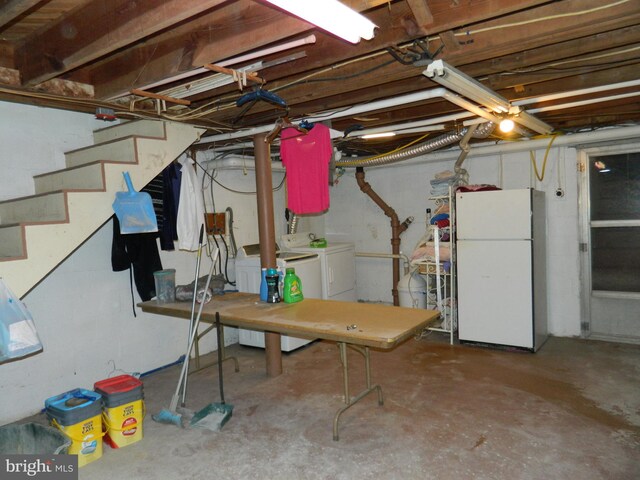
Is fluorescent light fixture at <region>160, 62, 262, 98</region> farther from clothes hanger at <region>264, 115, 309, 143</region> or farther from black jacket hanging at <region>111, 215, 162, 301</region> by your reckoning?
black jacket hanging at <region>111, 215, 162, 301</region>

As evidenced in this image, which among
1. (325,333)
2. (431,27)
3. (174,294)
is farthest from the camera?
(174,294)

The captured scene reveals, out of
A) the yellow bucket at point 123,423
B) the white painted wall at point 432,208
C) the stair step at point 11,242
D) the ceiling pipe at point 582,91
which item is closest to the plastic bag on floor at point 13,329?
the stair step at point 11,242

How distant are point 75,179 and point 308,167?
1.78 m

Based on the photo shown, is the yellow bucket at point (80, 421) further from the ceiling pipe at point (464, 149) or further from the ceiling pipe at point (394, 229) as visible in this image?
the ceiling pipe at point (394, 229)

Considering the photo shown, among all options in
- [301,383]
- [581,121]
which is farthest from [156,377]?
[581,121]

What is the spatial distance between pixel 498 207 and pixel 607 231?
4.54ft

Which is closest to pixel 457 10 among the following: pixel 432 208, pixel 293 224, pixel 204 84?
pixel 204 84

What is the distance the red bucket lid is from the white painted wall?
392 centimetres

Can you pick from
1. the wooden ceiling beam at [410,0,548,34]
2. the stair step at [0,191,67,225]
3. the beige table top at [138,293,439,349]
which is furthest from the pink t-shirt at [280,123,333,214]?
the stair step at [0,191,67,225]

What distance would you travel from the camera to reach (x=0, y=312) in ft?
8.09

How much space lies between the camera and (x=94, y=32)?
2318 mm

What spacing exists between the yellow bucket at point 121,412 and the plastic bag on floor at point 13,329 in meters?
0.59

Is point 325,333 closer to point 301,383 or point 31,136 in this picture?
point 301,383

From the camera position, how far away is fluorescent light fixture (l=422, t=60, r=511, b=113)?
2.49 metres
